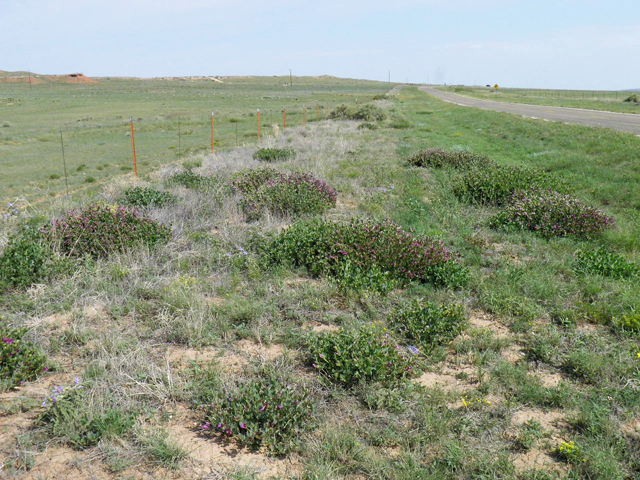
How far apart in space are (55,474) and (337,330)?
229 centimetres

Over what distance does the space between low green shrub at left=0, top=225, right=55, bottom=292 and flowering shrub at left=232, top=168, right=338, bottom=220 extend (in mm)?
2968

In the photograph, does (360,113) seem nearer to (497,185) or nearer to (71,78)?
(497,185)

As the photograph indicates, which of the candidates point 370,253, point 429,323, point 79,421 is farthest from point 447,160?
point 79,421

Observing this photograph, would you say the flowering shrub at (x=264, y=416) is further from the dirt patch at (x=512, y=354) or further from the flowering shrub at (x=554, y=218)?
the flowering shrub at (x=554, y=218)

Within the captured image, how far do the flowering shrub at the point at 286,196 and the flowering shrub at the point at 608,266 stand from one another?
3727mm

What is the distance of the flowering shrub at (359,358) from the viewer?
11.3 feet

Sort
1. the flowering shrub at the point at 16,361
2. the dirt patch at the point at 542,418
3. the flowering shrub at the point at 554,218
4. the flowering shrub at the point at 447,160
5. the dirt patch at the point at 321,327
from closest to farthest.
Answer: the dirt patch at the point at 542,418, the flowering shrub at the point at 16,361, the dirt patch at the point at 321,327, the flowering shrub at the point at 554,218, the flowering shrub at the point at 447,160

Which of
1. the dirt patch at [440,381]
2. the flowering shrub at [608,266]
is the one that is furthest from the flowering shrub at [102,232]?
the flowering shrub at [608,266]

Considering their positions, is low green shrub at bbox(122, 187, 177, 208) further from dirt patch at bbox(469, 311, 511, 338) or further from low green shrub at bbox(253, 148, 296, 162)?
dirt patch at bbox(469, 311, 511, 338)

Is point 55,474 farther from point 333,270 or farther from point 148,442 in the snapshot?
point 333,270

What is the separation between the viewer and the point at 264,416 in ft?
9.78

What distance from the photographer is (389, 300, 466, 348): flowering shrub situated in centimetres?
404

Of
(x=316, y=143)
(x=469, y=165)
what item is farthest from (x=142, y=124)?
(x=469, y=165)

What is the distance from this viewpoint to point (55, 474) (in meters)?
2.69
